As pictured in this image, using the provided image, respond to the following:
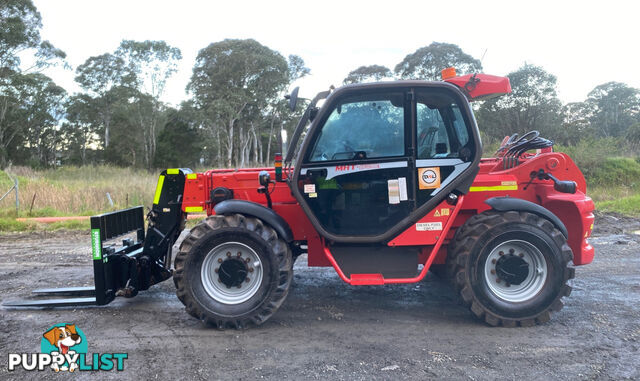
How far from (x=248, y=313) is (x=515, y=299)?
2528 millimetres

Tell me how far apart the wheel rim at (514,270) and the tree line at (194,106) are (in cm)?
1754

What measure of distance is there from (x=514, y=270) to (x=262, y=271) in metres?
2.40

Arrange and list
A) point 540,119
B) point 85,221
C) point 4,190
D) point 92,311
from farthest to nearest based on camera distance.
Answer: point 540,119, point 4,190, point 85,221, point 92,311

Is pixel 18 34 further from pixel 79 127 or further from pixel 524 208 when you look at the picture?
pixel 524 208

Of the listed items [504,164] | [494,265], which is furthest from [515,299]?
[504,164]

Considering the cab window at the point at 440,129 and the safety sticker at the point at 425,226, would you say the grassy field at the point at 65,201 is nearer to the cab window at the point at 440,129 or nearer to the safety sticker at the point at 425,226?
the safety sticker at the point at 425,226

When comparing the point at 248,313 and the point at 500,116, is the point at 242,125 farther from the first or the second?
the point at 248,313

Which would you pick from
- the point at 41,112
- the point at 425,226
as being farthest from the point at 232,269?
the point at 41,112

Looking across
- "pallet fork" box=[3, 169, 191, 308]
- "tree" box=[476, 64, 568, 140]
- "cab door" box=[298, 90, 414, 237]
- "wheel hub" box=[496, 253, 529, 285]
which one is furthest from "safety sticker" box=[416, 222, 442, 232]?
"tree" box=[476, 64, 568, 140]

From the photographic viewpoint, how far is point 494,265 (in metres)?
3.88

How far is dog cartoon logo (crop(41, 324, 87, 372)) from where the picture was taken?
3.18 m

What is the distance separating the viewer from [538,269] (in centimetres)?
383

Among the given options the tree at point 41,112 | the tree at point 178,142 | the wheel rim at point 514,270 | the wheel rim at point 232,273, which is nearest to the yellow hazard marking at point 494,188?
the wheel rim at point 514,270

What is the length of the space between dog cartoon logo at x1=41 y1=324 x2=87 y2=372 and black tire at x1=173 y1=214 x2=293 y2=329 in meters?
0.91
